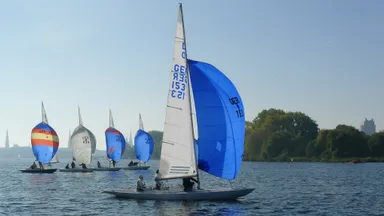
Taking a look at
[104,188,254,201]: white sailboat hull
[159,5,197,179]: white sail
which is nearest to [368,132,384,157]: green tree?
[104,188,254,201]: white sailboat hull

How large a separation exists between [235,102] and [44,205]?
62.5 ft

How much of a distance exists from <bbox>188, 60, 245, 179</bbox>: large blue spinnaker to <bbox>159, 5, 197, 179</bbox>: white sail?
87 centimetres

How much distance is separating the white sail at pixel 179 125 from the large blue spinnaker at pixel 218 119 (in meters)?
0.87

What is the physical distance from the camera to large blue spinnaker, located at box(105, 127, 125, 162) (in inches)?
4306

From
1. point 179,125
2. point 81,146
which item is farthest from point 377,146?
point 179,125

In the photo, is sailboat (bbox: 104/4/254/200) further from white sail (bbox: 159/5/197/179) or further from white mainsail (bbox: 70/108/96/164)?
white mainsail (bbox: 70/108/96/164)

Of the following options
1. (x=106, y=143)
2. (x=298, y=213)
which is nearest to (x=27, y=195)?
(x=298, y=213)

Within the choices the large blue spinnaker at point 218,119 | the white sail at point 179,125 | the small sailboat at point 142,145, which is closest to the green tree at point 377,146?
the small sailboat at point 142,145

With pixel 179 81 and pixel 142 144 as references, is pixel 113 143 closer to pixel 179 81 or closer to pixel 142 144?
pixel 142 144

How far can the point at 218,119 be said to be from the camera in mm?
42312

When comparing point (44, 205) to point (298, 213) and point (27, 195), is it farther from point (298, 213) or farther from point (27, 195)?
point (298, 213)

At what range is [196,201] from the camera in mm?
42688

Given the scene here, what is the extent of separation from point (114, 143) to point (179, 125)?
68.9 metres

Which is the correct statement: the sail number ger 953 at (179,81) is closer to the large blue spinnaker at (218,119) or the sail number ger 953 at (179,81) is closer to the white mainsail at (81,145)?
the large blue spinnaker at (218,119)
